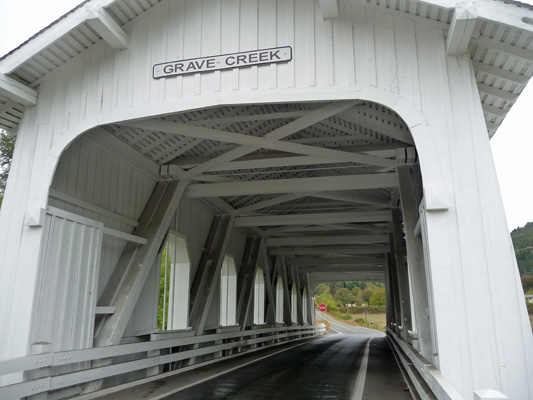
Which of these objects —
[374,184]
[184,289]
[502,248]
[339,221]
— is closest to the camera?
[502,248]

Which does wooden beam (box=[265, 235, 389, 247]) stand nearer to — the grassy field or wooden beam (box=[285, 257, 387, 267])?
wooden beam (box=[285, 257, 387, 267])

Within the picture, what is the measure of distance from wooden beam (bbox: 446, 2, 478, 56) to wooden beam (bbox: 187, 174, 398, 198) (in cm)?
461

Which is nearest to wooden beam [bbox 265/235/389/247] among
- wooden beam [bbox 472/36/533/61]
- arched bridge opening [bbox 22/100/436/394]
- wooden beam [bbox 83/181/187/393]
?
arched bridge opening [bbox 22/100/436/394]

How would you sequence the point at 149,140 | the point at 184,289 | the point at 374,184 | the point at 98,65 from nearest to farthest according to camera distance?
the point at 98,65 < the point at 149,140 < the point at 374,184 < the point at 184,289

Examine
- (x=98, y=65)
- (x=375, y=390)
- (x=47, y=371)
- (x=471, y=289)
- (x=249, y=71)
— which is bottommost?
(x=375, y=390)

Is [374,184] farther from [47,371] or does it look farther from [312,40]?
[47,371]

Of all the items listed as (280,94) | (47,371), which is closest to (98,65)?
(280,94)

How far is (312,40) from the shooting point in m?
5.92

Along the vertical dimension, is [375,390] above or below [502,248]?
below

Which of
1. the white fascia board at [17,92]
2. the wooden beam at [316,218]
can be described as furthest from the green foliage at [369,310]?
the white fascia board at [17,92]

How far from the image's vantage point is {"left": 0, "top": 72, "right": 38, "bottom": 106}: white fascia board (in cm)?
643

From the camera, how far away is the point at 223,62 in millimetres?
6141

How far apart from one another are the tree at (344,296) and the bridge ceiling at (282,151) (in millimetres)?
81700

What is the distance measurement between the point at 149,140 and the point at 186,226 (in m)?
3.21
